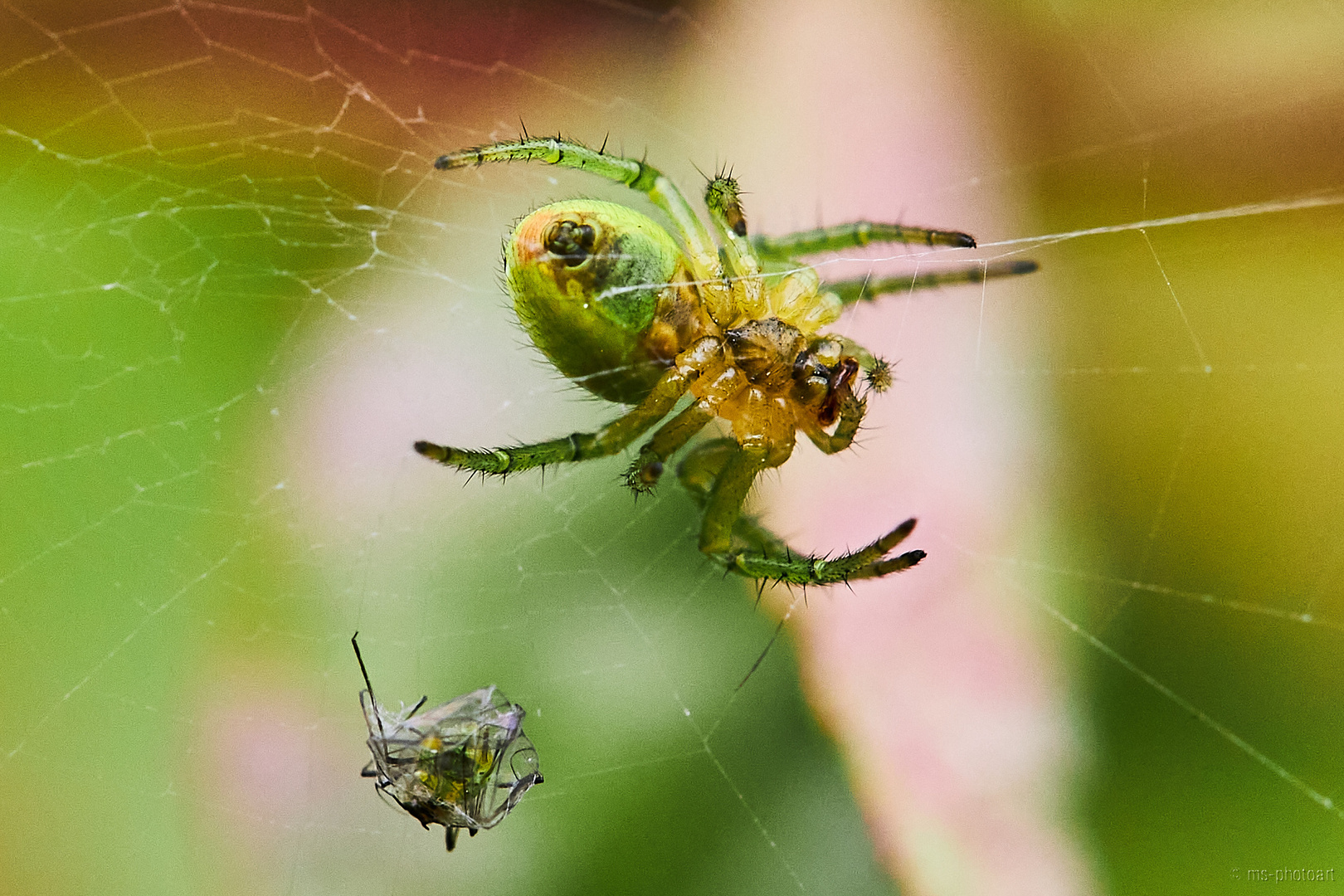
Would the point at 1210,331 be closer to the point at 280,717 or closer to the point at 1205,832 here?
the point at 1205,832

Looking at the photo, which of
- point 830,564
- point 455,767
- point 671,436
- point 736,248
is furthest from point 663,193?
point 455,767

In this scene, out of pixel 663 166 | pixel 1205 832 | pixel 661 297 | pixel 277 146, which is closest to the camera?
pixel 661 297

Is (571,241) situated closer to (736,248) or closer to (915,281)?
(736,248)

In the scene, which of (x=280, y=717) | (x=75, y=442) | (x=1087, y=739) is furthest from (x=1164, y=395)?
(x=75, y=442)

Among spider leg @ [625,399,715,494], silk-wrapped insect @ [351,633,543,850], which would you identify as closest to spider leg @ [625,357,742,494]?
spider leg @ [625,399,715,494]

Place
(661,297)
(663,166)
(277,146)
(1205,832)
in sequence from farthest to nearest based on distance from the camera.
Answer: (663,166) → (277,146) → (1205,832) → (661,297)

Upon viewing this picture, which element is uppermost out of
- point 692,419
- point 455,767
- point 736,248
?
point 736,248

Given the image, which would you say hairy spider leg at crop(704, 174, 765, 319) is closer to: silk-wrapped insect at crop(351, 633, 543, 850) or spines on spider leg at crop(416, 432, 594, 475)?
spines on spider leg at crop(416, 432, 594, 475)
